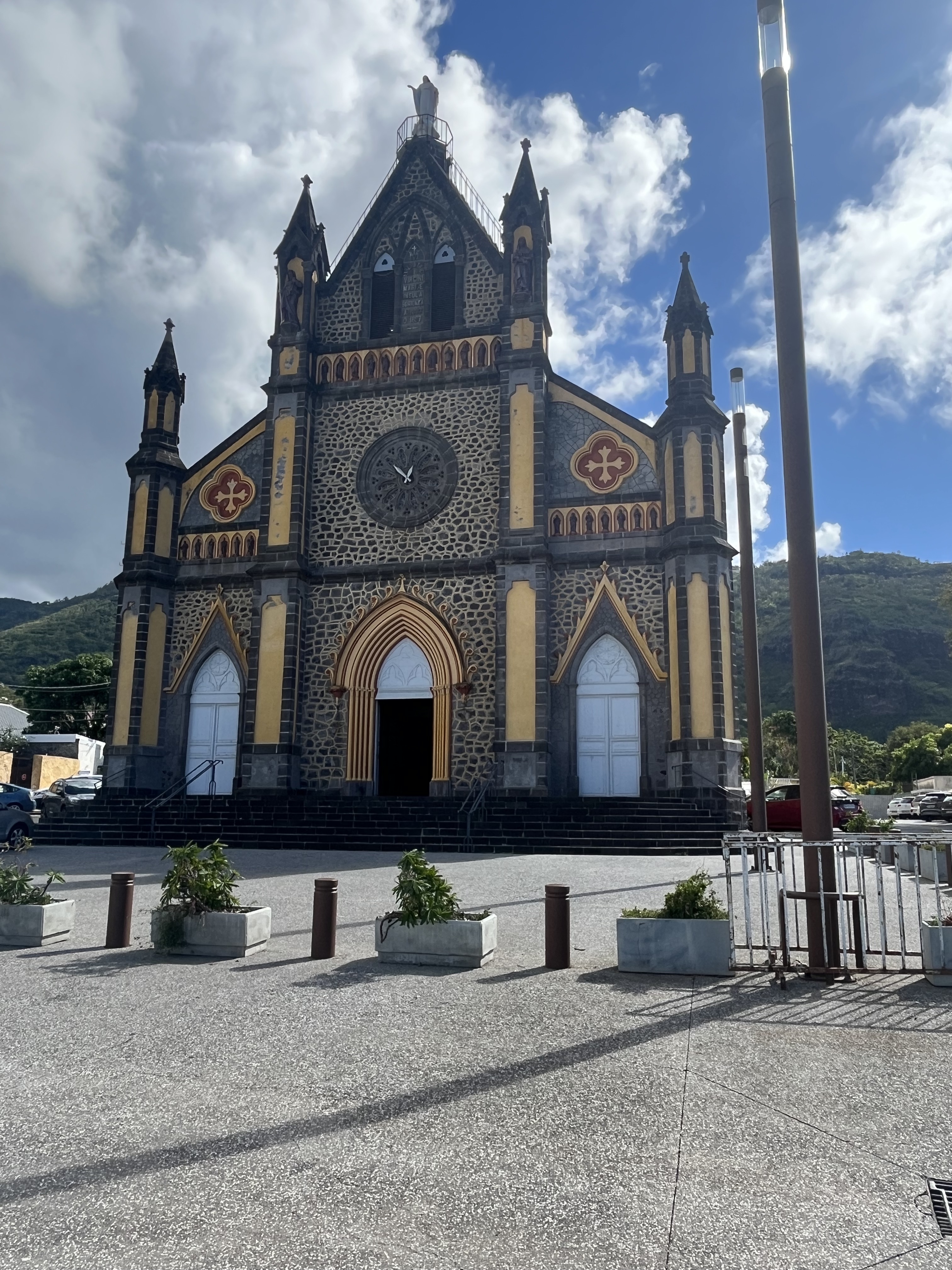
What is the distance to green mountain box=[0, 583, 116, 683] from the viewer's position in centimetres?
7725

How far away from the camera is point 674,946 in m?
7.37

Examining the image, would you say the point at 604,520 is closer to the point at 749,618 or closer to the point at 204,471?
the point at 749,618

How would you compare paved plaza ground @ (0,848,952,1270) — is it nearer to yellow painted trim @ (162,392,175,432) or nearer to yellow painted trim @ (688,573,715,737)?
yellow painted trim @ (688,573,715,737)

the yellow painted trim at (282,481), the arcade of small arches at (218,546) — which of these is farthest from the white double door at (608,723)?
the arcade of small arches at (218,546)

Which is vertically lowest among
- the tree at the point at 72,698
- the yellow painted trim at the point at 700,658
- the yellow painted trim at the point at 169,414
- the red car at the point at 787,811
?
the red car at the point at 787,811

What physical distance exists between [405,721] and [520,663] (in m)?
3.85

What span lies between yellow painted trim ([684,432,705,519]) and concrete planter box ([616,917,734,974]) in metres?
14.3

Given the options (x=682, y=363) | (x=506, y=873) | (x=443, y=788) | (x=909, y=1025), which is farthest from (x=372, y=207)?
(x=909, y=1025)

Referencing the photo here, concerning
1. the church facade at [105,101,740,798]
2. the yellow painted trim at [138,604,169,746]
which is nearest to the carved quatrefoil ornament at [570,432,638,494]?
the church facade at [105,101,740,798]

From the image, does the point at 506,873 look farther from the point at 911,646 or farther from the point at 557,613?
the point at 911,646

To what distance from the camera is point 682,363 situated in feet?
70.4

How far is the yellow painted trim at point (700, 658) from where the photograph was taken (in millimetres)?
19625

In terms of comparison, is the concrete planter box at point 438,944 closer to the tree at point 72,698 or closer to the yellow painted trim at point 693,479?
the yellow painted trim at point 693,479

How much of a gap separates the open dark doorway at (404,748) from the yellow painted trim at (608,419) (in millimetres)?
7967
